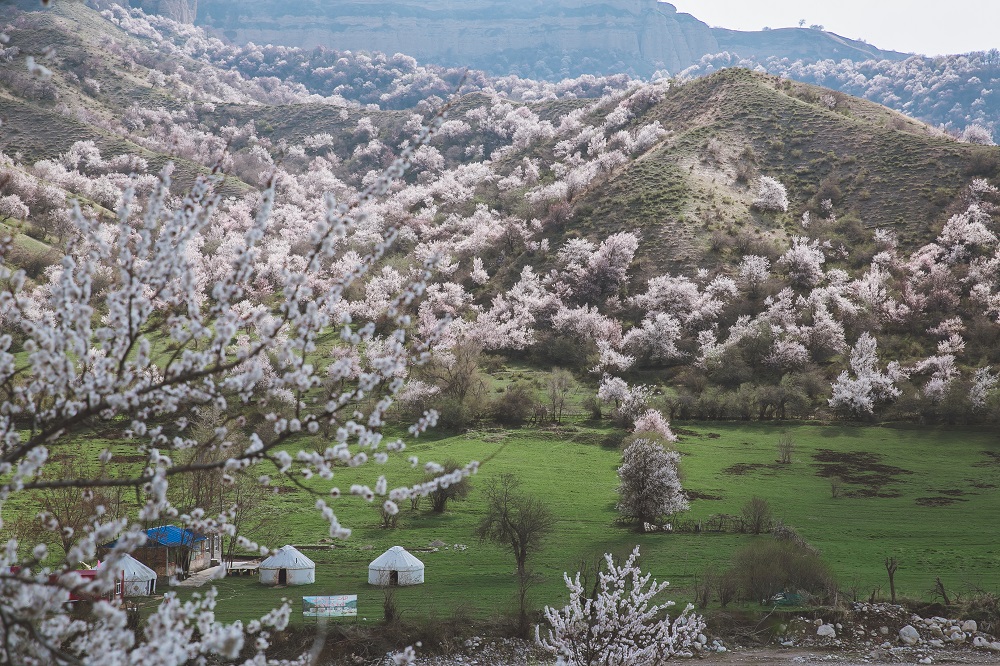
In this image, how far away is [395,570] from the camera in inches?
1313

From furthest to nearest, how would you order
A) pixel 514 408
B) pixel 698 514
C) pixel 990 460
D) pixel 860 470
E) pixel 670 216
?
1. pixel 670 216
2. pixel 514 408
3. pixel 990 460
4. pixel 860 470
5. pixel 698 514

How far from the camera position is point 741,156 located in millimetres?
102500

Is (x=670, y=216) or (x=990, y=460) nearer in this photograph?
(x=990, y=460)

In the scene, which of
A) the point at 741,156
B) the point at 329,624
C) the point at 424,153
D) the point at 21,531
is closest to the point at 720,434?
the point at 329,624

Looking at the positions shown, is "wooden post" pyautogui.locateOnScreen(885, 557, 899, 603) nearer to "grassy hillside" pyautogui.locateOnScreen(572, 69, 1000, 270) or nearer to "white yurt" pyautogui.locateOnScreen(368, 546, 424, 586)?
"white yurt" pyautogui.locateOnScreen(368, 546, 424, 586)

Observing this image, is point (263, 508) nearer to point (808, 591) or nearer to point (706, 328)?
point (808, 591)

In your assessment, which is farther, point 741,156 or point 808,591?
point 741,156

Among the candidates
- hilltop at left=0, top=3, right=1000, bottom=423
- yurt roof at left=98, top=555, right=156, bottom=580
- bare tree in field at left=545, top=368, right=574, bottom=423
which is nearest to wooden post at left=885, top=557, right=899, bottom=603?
yurt roof at left=98, top=555, right=156, bottom=580

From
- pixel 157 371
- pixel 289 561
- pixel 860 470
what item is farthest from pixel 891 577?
pixel 157 371

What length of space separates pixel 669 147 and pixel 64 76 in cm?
11367

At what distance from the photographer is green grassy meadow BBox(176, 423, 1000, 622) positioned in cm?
3312

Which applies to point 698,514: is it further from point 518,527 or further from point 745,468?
point 518,527

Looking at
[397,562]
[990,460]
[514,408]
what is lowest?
[397,562]

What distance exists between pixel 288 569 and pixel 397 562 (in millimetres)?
4641
